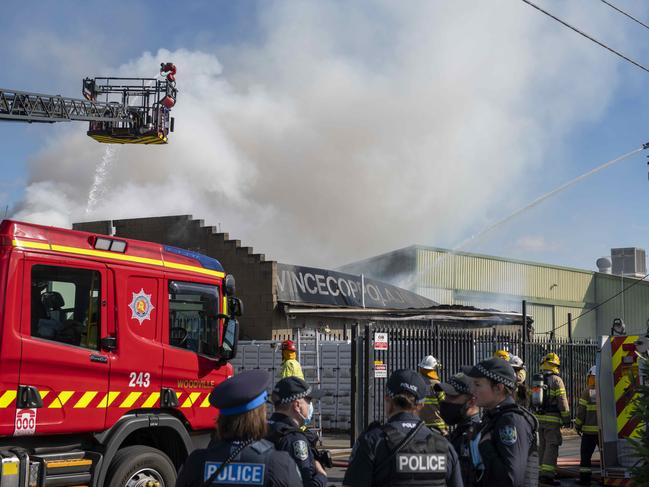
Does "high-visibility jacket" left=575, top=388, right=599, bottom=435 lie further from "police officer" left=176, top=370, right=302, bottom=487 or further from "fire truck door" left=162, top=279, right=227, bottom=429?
"police officer" left=176, top=370, right=302, bottom=487

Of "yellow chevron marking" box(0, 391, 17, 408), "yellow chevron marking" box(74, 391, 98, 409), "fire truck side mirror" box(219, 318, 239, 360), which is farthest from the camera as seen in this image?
"fire truck side mirror" box(219, 318, 239, 360)

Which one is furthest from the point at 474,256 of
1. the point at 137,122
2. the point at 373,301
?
the point at 137,122

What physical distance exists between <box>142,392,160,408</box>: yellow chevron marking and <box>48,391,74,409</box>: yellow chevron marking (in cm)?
77

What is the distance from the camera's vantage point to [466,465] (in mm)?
4602

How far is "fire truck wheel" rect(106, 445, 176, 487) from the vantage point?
6.85 m

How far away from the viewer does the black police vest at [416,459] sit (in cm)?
369

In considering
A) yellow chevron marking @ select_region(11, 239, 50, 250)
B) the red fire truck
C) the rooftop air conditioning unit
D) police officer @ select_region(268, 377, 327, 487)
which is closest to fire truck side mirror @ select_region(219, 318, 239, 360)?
the red fire truck

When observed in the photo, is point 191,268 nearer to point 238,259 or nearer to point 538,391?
point 538,391

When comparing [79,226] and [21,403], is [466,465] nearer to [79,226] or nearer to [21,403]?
[21,403]

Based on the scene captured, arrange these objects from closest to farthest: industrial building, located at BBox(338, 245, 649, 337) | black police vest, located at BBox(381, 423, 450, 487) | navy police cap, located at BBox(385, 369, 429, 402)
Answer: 1. black police vest, located at BBox(381, 423, 450, 487)
2. navy police cap, located at BBox(385, 369, 429, 402)
3. industrial building, located at BBox(338, 245, 649, 337)

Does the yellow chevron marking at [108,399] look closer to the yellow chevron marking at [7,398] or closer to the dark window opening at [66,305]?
the dark window opening at [66,305]

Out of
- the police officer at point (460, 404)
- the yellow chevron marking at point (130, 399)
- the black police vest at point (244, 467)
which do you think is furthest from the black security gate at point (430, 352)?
the black police vest at point (244, 467)

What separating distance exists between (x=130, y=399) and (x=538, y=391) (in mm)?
5303

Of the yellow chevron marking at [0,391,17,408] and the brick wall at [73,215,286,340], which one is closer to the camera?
the yellow chevron marking at [0,391,17,408]
